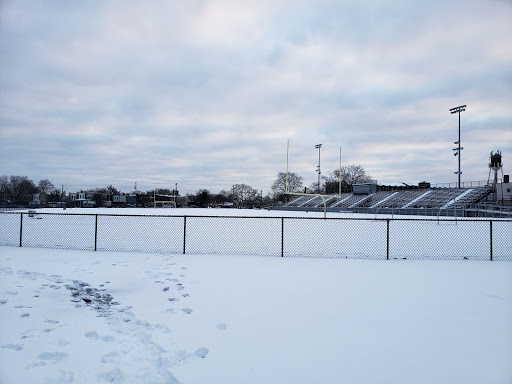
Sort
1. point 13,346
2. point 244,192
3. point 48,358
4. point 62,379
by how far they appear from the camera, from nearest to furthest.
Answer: point 62,379, point 48,358, point 13,346, point 244,192

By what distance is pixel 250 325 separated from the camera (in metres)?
→ 4.39

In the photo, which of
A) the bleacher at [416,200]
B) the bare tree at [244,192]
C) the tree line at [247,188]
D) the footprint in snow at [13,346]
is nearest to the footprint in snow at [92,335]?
the footprint in snow at [13,346]

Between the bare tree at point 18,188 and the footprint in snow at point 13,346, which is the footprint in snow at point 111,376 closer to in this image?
the footprint in snow at point 13,346

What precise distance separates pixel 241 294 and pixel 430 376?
3307 mm

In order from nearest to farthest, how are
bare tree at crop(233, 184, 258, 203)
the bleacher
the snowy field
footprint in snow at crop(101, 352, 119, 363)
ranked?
the snowy field, footprint in snow at crop(101, 352, 119, 363), the bleacher, bare tree at crop(233, 184, 258, 203)

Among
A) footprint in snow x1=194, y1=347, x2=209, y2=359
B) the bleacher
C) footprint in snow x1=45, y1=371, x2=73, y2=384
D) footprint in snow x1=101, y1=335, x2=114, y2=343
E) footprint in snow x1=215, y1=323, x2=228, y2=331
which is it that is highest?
the bleacher

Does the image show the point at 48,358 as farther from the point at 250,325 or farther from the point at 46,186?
the point at 46,186

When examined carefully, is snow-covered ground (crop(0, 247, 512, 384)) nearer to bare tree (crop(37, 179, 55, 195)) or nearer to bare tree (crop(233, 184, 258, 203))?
bare tree (crop(233, 184, 258, 203))

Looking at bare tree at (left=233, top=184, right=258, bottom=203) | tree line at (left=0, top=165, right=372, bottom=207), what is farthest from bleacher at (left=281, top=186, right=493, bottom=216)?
bare tree at (left=233, top=184, right=258, bottom=203)

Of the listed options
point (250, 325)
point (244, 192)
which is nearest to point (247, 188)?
point (244, 192)

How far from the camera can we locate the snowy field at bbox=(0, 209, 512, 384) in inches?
128

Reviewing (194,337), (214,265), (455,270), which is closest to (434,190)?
(455,270)

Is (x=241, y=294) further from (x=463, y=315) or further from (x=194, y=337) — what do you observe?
(x=463, y=315)

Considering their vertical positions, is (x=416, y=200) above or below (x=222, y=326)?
above
